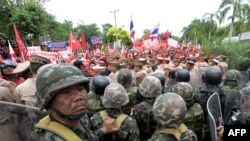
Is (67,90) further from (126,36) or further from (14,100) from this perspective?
(126,36)

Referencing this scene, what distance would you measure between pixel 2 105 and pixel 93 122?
1.01 metres

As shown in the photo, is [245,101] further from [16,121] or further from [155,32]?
[155,32]

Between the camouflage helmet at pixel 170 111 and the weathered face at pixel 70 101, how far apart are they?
794mm

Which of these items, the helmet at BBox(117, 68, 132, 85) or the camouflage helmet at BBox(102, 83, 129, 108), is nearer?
the camouflage helmet at BBox(102, 83, 129, 108)

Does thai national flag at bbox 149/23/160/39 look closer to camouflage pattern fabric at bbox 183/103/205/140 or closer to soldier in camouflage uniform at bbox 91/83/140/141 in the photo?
camouflage pattern fabric at bbox 183/103/205/140

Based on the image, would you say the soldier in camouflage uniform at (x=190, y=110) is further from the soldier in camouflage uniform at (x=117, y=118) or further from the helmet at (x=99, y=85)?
the helmet at (x=99, y=85)

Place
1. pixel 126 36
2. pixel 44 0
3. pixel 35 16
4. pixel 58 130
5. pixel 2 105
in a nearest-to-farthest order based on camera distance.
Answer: pixel 58 130 < pixel 2 105 < pixel 35 16 < pixel 44 0 < pixel 126 36

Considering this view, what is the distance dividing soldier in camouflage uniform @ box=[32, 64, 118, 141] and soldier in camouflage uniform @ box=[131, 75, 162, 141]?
1.73m

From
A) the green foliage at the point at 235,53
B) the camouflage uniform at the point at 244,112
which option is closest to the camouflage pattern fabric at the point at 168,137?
the camouflage uniform at the point at 244,112

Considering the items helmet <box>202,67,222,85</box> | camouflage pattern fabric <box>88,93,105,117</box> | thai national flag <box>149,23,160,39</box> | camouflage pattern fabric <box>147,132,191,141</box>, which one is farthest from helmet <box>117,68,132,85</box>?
thai national flag <box>149,23,160,39</box>

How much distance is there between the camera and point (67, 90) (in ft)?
5.93

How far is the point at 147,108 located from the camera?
11.6ft

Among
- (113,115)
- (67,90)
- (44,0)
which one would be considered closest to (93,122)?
(113,115)

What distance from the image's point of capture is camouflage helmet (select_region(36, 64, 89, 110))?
1761 mm
